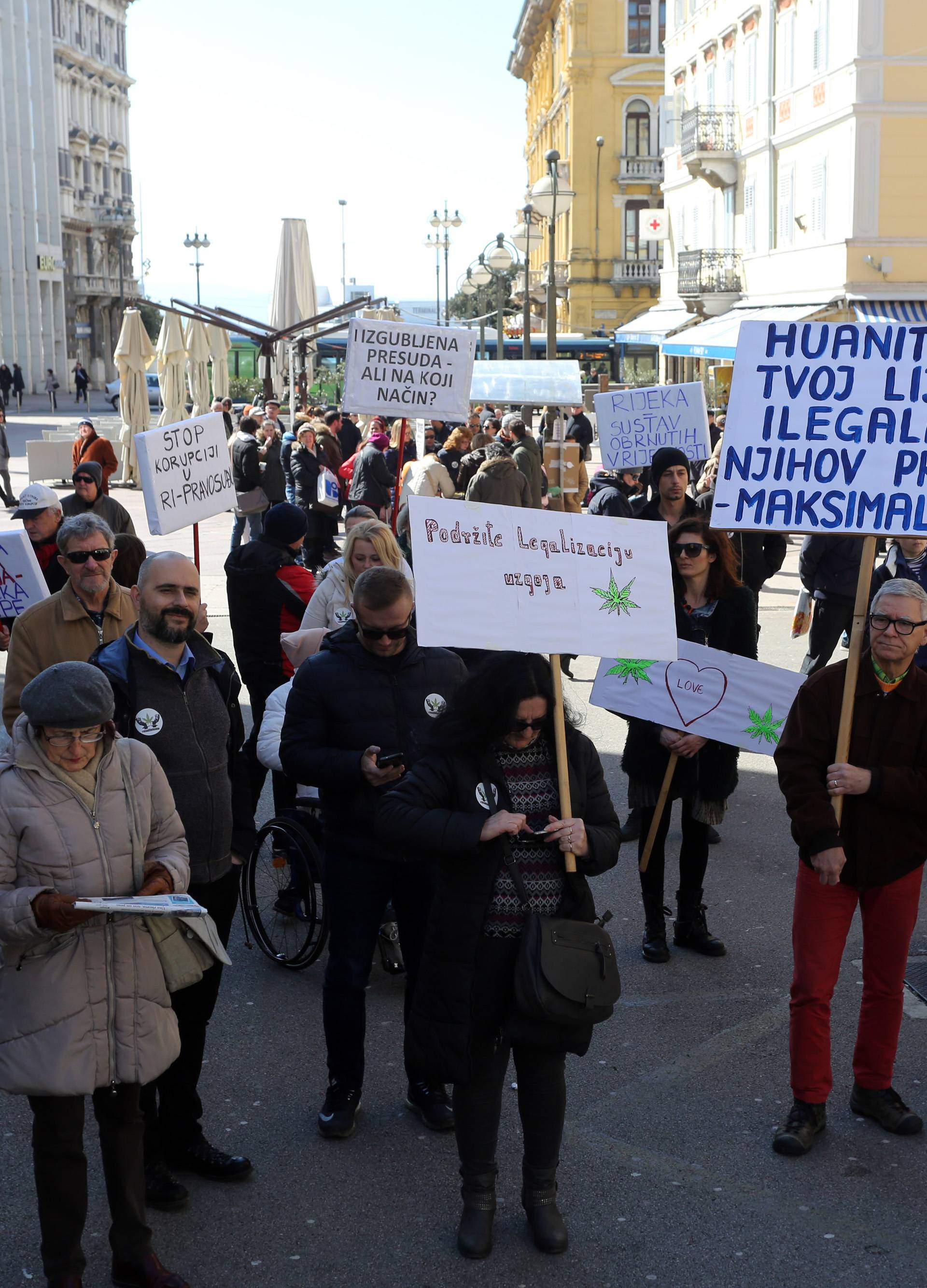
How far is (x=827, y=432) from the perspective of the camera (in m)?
5.14

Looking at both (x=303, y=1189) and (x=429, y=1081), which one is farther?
(x=429, y=1081)

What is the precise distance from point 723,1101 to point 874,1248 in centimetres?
94

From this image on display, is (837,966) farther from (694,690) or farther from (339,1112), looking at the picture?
(694,690)

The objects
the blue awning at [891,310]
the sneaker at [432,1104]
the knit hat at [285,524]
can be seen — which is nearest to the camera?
the sneaker at [432,1104]

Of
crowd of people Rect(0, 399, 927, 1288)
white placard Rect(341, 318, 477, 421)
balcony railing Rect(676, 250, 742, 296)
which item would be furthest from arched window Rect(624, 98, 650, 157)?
crowd of people Rect(0, 399, 927, 1288)

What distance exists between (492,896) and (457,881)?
104mm

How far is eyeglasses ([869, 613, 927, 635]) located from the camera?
4.48 metres

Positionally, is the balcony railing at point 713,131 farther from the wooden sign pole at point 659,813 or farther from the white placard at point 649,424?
the wooden sign pole at point 659,813

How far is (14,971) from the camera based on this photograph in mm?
3666

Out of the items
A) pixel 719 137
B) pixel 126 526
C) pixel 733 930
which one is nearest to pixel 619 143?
pixel 719 137

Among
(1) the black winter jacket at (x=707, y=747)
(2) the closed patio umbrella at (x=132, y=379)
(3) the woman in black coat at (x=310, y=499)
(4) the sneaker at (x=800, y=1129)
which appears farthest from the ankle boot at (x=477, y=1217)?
(2) the closed patio umbrella at (x=132, y=379)

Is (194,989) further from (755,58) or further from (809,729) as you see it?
(755,58)

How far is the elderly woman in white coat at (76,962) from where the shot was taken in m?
3.60

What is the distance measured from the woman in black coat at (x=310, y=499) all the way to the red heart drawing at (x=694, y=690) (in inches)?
388
